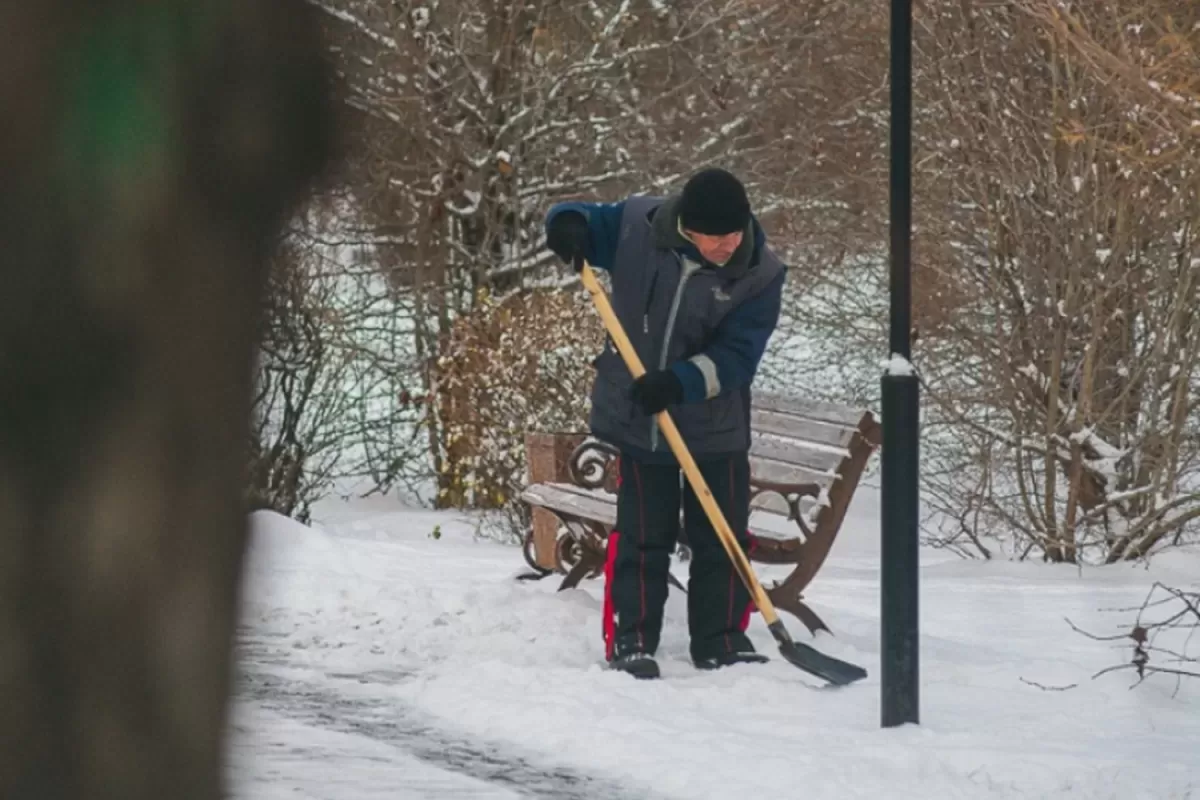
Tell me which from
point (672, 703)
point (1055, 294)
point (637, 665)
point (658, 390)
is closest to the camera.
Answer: point (672, 703)

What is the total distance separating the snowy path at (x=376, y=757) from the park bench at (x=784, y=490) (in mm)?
1594

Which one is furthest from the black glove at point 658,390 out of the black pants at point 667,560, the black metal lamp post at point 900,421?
the black metal lamp post at point 900,421

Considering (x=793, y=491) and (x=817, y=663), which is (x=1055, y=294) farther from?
(x=817, y=663)

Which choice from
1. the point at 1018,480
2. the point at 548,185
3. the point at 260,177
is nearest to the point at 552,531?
the point at 1018,480

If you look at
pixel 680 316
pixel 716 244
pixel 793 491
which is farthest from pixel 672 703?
pixel 793 491

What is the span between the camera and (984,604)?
8781mm

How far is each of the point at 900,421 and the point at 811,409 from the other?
288 cm

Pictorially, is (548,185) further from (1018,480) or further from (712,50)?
(1018,480)

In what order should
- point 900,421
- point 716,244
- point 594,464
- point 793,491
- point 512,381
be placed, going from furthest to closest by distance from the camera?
point 512,381 → point 594,464 → point 793,491 → point 716,244 → point 900,421

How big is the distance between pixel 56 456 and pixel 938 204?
10.4 meters

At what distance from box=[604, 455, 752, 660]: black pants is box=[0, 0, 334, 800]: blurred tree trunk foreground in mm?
5511

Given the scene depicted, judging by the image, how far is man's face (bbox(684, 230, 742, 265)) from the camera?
680 centimetres

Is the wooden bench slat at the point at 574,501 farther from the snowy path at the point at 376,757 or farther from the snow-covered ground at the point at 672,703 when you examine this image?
the snowy path at the point at 376,757

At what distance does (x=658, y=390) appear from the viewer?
21.9 feet
